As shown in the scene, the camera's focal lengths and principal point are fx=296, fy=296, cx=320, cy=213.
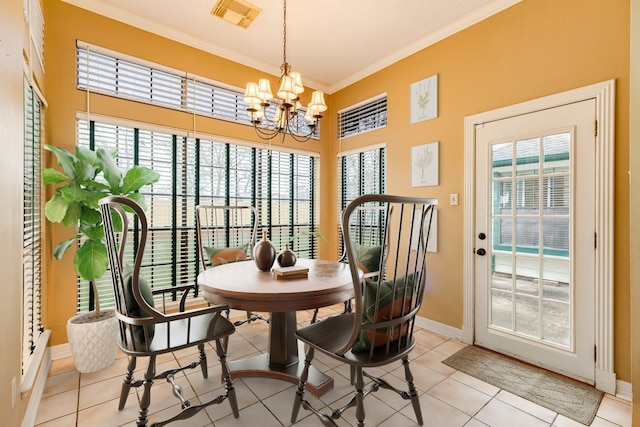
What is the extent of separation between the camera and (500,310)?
261 centimetres

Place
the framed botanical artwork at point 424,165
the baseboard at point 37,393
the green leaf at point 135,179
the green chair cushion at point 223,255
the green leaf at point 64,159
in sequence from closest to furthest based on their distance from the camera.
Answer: the baseboard at point 37,393
the green leaf at point 64,159
the green leaf at point 135,179
the green chair cushion at point 223,255
the framed botanical artwork at point 424,165

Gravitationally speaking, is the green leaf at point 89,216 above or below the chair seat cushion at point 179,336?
above

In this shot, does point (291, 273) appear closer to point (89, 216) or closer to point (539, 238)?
point (89, 216)

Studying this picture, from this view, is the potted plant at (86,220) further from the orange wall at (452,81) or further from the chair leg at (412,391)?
the chair leg at (412,391)

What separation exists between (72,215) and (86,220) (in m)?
0.09

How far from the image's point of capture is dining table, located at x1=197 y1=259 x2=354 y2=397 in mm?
1556

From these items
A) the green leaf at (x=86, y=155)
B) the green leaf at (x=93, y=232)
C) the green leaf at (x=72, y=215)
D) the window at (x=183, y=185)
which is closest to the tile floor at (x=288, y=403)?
the window at (x=183, y=185)

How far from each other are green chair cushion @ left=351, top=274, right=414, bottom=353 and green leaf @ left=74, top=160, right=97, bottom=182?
2232mm

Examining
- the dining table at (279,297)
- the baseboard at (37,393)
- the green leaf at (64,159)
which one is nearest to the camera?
the dining table at (279,297)

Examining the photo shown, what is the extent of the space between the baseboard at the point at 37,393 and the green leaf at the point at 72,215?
100 cm

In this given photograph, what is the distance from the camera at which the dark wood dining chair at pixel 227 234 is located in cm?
285

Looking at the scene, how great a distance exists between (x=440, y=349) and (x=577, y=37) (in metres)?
2.72

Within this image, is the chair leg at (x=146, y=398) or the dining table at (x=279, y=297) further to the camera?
the dining table at (x=279, y=297)

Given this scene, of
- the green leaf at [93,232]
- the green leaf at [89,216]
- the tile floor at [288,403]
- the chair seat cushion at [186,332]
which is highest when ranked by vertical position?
the green leaf at [89,216]
